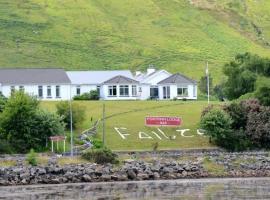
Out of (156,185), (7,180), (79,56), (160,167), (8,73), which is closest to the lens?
(156,185)

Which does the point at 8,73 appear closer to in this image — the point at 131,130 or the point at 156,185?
the point at 131,130

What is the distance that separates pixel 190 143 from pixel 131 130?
785 centimetres

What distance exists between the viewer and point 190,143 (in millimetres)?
91562

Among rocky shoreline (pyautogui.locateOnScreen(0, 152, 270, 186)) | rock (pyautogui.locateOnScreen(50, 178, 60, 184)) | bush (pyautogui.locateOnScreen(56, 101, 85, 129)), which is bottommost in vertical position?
rock (pyautogui.locateOnScreen(50, 178, 60, 184))

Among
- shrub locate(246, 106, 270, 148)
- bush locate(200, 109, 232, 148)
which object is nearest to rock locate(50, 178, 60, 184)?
bush locate(200, 109, 232, 148)

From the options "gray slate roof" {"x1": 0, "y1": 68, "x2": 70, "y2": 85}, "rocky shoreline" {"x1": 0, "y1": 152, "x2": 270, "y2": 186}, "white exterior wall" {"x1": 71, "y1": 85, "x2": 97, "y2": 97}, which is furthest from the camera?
"white exterior wall" {"x1": 71, "y1": 85, "x2": 97, "y2": 97}

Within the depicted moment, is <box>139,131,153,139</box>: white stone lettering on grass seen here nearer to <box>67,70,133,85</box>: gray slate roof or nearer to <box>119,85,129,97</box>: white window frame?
<box>119,85,129,97</box>: white window frame

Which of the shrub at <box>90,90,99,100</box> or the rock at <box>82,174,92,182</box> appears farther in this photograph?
the shrub at <box>90,90,99,100</box>

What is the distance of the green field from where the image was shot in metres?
91.1

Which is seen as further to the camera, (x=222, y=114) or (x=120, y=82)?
(x=120, y=82)

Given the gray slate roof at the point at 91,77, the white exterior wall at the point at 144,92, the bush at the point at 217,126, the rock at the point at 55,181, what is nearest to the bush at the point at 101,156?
the rock at the point at 55,181

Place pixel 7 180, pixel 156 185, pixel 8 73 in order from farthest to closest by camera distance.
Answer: pixel 8 73 → pixel 7 180 → pixel 156 185

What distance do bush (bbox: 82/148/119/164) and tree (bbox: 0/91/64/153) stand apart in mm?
9999

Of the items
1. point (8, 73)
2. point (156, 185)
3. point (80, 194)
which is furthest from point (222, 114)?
point (8, 73)
